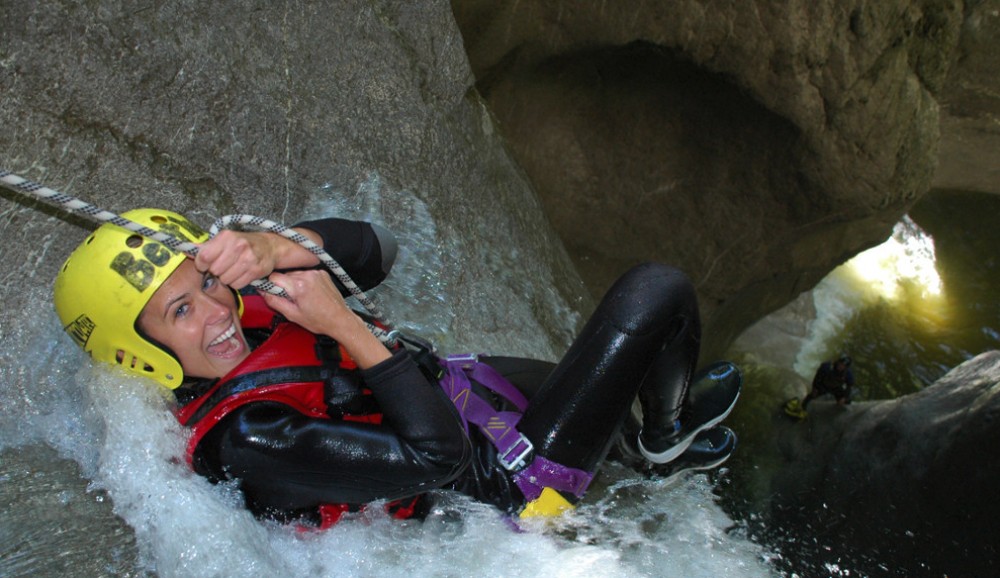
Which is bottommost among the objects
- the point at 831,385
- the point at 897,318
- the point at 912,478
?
the point at 897,318

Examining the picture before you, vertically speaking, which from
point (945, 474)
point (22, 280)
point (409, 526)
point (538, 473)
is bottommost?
point (945, 474)

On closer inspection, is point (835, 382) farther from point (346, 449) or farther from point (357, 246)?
point (346, 449)

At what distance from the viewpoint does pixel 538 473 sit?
229 cm

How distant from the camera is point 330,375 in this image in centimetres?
205

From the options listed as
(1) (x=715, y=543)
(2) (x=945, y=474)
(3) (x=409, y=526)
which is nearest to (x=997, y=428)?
(2) (x=945, y=474)

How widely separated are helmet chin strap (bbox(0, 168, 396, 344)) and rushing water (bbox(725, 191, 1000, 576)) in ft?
14.1

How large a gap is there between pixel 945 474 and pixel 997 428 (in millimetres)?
334

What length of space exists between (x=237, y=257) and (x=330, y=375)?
0.41 metres

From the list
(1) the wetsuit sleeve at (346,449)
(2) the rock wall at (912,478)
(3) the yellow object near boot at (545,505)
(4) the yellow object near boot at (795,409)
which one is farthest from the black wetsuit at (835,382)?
(1) the wetsuit sleeve at (346,449)

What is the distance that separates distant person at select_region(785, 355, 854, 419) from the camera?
5.46 meters

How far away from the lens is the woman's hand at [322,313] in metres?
1.91

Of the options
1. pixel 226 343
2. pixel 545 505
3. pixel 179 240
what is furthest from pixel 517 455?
pixel 179 240

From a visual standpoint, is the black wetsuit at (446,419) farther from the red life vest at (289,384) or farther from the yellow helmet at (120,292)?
the yellow helmet at (120,292)

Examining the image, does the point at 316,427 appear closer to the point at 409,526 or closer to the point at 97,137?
the point at 409,526
